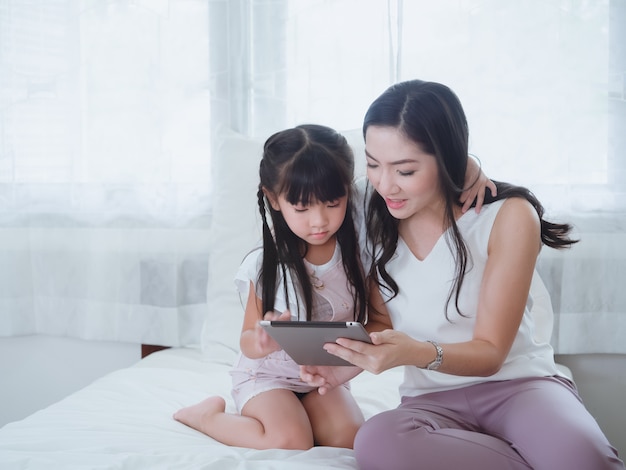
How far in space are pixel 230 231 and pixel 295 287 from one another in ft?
1.81

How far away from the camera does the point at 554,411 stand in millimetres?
1131

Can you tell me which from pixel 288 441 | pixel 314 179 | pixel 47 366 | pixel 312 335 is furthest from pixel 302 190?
pixel 47 366

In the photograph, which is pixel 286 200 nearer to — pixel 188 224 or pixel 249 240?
pixel 249 240

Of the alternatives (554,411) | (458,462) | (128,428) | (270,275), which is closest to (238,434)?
(128,428)

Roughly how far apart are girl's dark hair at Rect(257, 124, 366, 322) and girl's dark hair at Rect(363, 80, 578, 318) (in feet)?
0.28

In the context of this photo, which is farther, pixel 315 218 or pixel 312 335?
pixel 315 218

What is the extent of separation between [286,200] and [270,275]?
0.57 feet

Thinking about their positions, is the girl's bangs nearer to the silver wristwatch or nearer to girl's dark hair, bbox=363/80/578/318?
girl's dark hair, bbox=363/80/578/318

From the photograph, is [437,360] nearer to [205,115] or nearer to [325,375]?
[325,375]

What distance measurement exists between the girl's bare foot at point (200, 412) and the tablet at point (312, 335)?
265mm

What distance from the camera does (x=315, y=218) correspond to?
132 cm

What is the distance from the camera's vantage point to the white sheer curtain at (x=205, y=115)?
190 cm

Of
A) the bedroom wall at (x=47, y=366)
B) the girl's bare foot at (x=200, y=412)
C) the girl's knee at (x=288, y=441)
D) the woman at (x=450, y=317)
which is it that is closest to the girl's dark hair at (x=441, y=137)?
the woman at (x=450, y=317)

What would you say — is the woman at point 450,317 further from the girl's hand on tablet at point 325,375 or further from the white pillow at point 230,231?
the white pillow at point 230,231
